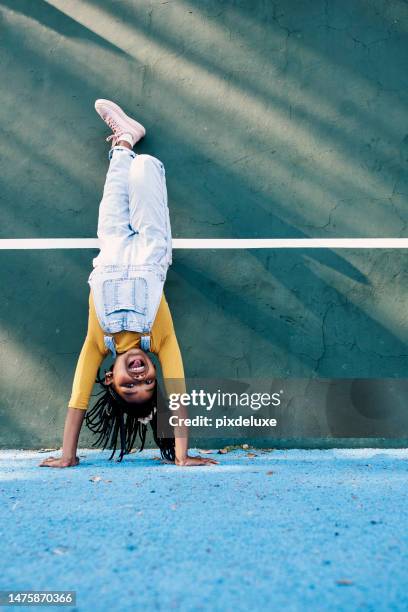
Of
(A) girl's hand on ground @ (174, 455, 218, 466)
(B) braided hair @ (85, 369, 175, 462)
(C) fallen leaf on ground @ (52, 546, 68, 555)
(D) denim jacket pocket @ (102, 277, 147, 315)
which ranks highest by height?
(D) denim jacket pocket @ (102, 277, 147, 315)

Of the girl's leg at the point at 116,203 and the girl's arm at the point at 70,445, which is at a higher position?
the girl's leg at the point at 116,203

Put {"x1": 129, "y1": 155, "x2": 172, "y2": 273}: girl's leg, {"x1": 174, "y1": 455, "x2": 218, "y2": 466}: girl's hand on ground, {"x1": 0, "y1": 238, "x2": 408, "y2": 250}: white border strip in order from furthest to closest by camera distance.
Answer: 1. {"x1": 0, "y1": 238, "x2": 408, "y2": 250}: white border strip
2. {"x1": 129, "y1": 155, "x2": 172, "y2": 273}: girl's leg
3. {"x1": 174, "y1": 455, "x2": 218, "y2": 466}: girl's hand on ground

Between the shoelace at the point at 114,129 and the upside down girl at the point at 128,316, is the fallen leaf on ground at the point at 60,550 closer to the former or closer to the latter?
the upside down girl at the point at 128,316

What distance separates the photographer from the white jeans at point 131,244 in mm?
3236

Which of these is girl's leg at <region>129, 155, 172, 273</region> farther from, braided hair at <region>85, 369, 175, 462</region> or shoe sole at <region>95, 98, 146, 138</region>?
braided hair at <region>85, 369, 175, 462</region>

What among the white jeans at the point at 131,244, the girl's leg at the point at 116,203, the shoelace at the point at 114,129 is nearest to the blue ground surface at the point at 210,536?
the white jeans at the point at 131,244

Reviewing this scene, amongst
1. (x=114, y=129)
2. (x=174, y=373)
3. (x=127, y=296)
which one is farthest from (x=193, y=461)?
(x=114, y=129)

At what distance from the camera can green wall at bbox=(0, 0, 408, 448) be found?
12.2 ft

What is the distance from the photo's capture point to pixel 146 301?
3248 mm

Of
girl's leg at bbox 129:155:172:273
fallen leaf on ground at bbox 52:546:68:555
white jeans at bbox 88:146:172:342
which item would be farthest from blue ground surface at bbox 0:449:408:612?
girl's leg at bbox 129:155:172:273

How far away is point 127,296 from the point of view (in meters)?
3.22

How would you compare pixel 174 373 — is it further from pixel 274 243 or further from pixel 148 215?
pixel 274 243

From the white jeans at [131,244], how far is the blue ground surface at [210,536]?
90 centimetres

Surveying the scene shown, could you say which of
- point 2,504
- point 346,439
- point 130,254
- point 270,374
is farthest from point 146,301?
point 346,439
